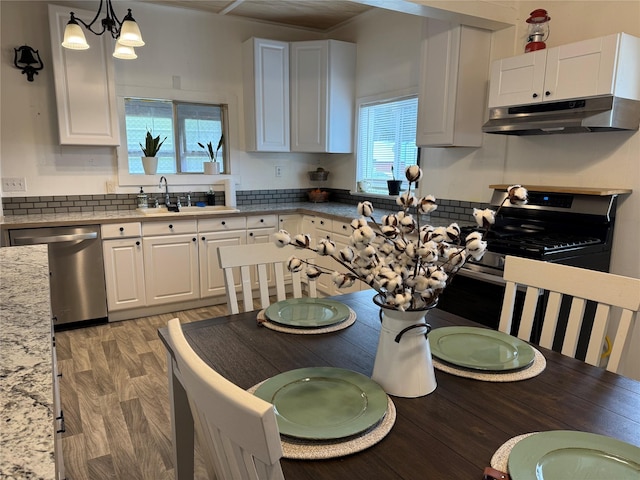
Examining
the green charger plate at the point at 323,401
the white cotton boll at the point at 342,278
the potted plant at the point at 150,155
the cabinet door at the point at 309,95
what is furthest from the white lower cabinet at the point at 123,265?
the white cotton boll at the point at 342,278

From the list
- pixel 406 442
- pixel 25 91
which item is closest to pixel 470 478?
pixel 406 442

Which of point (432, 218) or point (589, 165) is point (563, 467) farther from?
point (432, 218)

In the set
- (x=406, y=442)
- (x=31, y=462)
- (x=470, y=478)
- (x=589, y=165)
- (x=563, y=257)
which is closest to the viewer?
(x=31, y=462)

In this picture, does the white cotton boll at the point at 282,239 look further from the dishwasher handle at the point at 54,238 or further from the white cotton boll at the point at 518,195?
the dishwasher handle at the point at 54,238

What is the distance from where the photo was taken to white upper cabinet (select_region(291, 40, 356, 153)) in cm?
432

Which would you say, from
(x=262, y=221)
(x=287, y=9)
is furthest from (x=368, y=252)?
(x=287, y=9)

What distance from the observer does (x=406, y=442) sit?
937mm

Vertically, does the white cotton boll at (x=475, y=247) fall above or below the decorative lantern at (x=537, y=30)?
below

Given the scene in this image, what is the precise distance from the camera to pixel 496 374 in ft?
4.00

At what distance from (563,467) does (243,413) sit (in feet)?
2.12

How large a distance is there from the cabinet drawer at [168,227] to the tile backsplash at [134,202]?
52cm

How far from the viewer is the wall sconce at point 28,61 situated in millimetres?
3406

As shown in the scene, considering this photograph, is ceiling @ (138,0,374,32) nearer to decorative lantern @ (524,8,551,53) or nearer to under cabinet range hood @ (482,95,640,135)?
decorative lantern @ (524,8,551,53)

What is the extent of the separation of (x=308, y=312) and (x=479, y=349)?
2.03ft
